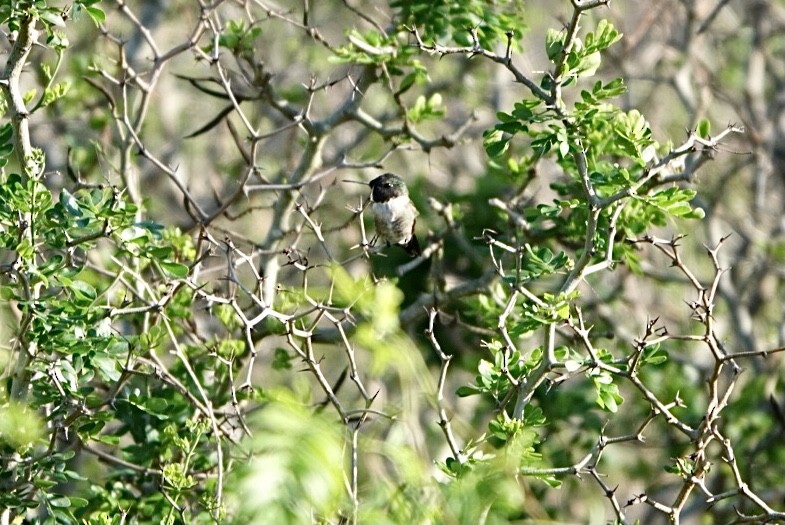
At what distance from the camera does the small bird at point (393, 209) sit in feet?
20.2

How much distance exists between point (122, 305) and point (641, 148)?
2001 mm

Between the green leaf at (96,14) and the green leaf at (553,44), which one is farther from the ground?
the green leaf at (96,14)

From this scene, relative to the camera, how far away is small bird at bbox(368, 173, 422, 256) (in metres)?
6.17

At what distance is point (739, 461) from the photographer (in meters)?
6.23

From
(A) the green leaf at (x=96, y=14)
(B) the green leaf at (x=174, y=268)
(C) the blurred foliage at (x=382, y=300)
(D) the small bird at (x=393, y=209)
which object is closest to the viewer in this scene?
(C) the blurred foliage at (x=382, y=300)

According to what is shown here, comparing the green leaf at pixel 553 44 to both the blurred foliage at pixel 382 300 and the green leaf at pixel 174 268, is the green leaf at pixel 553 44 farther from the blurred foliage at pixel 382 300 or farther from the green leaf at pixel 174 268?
the green leaf at pixel 174 268

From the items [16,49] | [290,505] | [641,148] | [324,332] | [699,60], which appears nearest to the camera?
[290,505]

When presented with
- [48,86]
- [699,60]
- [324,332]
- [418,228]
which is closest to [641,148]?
[324,332]

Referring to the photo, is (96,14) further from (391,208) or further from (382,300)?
(391,208)

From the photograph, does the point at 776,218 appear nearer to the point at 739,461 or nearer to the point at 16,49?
the point at 739,461

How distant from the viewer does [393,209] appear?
20.3 ft

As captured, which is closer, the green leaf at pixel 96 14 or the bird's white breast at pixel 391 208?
the green leaf at pixel 96 14

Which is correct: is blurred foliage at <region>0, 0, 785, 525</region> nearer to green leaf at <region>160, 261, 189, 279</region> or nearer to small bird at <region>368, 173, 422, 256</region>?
green leaf at <region>160, 261, 189, 279</region>

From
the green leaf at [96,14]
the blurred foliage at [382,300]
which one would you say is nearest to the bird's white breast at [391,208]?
the blurred foliage at [382,300]
